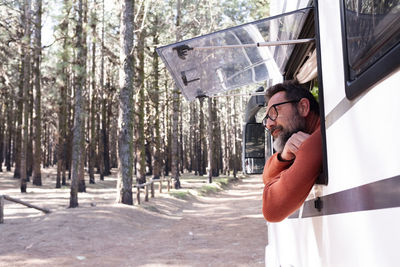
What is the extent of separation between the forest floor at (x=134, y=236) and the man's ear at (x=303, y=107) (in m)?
6.27

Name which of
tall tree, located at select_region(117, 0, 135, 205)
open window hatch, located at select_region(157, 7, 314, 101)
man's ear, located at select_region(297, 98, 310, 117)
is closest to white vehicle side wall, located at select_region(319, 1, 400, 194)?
man's ear, located at select_region(297, 98, 310, 117)

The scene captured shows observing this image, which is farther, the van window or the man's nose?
the man's nose

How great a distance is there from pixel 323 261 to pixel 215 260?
274 inches

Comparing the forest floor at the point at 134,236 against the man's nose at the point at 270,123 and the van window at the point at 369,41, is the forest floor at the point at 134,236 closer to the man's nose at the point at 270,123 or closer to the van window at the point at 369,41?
the man's nose at the point at 270,123

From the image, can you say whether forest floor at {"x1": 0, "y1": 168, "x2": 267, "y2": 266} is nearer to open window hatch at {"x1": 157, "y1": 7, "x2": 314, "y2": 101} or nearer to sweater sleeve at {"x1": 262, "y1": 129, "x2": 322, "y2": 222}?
open window hatch at {"x1": 157, "y1": 7, "x2": 314, "y2": 101}

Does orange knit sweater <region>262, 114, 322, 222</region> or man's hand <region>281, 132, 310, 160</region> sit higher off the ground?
man's hand <region>281, 132, 310, 160</region>

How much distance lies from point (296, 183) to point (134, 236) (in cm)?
1031

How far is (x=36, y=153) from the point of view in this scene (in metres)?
22.5

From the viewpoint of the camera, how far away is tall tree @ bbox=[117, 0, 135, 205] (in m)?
14.6

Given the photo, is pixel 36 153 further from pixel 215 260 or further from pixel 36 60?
pixel 215 260

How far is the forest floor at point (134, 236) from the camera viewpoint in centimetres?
876

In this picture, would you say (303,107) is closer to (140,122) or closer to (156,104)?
(140,122)

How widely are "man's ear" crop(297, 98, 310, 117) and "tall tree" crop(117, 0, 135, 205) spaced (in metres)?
12.5

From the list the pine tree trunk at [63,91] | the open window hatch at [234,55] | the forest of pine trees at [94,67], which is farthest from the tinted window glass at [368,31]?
the pine tree trunk at [63,91]
